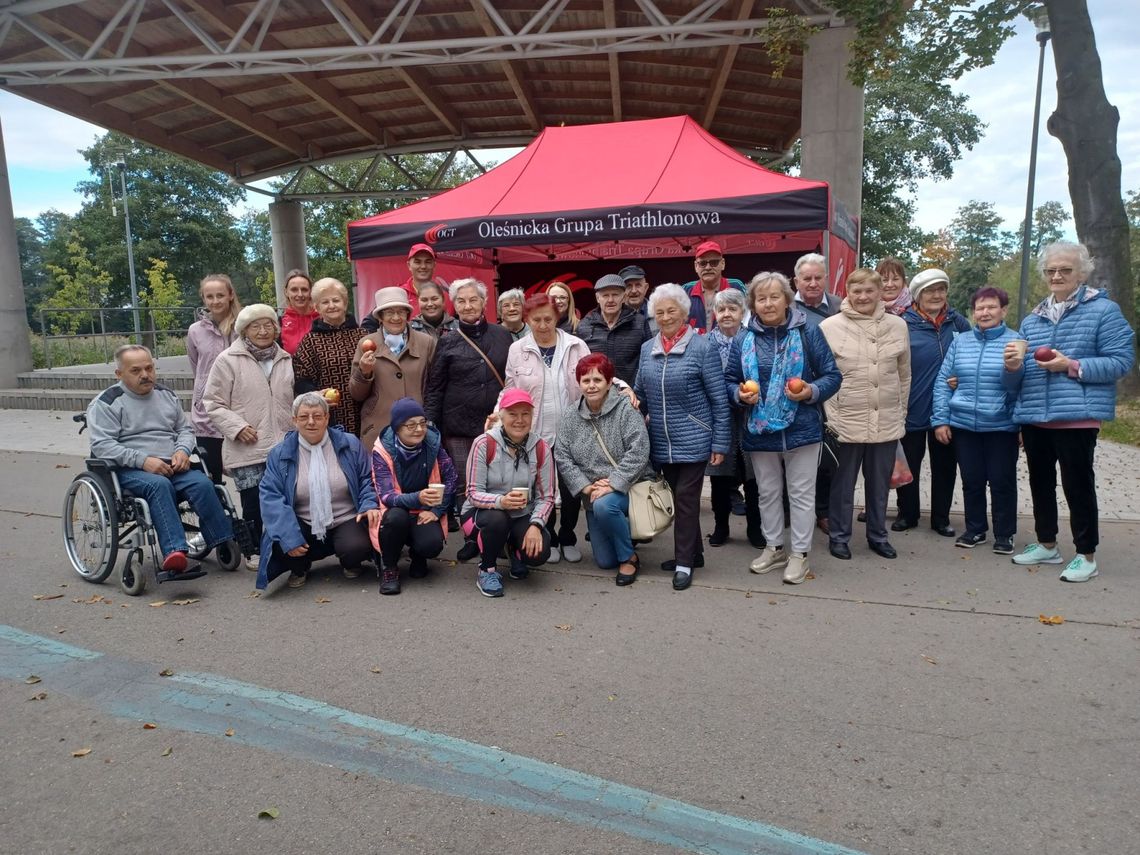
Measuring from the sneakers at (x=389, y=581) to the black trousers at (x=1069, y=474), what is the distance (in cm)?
390

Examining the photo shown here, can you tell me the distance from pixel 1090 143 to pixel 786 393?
30.5 feet

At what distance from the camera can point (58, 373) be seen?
15.3m

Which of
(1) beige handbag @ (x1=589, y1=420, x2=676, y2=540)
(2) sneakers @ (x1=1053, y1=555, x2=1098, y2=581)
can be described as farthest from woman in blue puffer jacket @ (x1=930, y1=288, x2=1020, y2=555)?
(1) beige handbag @ (x1=589, y1=420, x2=676, y2=540)

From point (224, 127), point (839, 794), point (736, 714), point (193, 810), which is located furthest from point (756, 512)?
point (224, 127)

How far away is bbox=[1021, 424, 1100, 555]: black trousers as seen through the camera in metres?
4.52

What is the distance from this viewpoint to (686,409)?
4.71 m

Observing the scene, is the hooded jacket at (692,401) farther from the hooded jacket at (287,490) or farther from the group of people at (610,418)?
the hooded jacket at (287,490)

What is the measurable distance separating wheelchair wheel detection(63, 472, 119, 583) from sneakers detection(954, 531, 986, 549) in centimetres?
539

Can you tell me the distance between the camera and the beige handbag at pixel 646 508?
4.76m

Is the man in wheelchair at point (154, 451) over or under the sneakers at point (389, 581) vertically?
over

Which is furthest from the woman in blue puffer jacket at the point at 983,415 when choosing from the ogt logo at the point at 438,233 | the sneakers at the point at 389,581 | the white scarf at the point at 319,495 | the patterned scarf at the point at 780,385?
the ogt logo at the point at 438,233

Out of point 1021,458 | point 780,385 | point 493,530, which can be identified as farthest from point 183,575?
point 1021,458

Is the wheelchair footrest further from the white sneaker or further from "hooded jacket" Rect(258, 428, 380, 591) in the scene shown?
the white sneaker

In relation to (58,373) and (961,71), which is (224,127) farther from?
(961,71)
